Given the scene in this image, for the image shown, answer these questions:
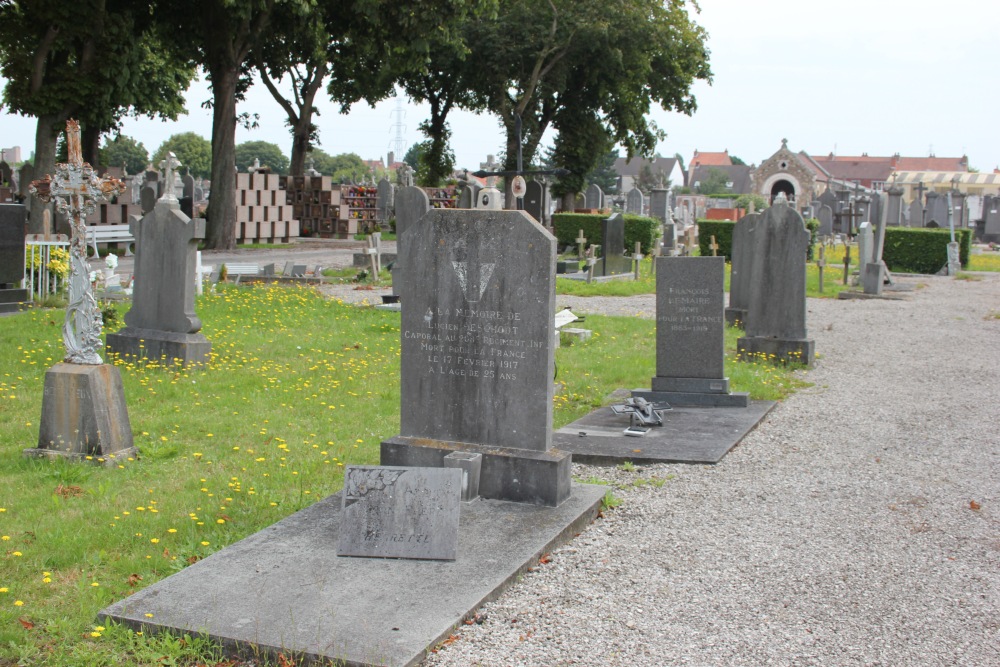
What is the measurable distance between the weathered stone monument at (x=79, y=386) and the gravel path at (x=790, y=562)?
3.13m

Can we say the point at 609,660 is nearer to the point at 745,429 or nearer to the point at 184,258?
the point at 745,429

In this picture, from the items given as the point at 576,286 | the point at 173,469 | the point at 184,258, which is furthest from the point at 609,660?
the point at 576,286

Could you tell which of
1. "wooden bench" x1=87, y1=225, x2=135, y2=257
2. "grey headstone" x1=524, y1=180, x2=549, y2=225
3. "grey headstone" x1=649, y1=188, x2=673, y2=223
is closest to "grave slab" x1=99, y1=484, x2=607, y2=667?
"wooden bench" x1=87, y1=225, x2=135, y2=257

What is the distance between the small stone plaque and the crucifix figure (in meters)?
2.63

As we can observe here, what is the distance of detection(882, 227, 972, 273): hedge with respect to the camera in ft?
92.4

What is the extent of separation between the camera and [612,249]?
23844 mm

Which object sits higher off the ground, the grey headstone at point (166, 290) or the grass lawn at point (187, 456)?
the grey headstone at point (166, 290)

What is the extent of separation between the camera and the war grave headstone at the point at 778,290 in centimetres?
1158

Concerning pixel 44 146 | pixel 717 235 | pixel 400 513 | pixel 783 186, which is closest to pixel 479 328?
pixel 400 513

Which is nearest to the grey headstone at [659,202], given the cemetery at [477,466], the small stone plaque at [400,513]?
the cemetery at [477,466]

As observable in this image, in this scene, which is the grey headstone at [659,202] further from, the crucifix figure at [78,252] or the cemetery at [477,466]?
the crucifix figure at [78,252]

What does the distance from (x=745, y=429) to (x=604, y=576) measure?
145 inches

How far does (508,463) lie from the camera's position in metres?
5.82

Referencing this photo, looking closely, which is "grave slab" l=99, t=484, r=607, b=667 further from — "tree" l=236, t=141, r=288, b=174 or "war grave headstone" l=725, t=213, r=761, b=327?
"tree" l=236, t=141, r=288, b=174
